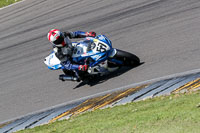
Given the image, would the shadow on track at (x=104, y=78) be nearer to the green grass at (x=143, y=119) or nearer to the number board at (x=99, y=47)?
the number board at (x=99, y=47)

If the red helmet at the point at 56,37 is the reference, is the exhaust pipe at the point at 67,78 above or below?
below

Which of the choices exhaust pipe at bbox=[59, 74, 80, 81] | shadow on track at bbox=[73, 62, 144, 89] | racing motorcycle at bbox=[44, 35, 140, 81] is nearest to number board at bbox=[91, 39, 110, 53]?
racing motorcycle at bbox=[44, 35, 140, 81]

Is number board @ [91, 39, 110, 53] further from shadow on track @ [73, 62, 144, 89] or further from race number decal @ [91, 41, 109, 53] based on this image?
shadow on track @ [73, 62, 144, 89]

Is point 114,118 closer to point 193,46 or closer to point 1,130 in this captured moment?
point 1,130

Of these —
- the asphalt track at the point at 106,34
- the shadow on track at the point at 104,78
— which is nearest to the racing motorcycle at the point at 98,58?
the shadow on track at the point at 104,78

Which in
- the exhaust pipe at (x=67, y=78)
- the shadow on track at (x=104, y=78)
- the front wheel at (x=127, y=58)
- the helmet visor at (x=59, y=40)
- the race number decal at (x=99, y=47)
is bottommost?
the shadow on track at (x=104, y=78)

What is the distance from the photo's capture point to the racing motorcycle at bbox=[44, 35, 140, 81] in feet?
34.7

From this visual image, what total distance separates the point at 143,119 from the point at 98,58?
415cm

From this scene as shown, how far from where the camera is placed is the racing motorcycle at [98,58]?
10.6m

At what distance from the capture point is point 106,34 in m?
14.2

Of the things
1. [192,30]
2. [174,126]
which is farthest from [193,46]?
[174,126]

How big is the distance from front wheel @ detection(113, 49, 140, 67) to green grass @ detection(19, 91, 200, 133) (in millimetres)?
2485

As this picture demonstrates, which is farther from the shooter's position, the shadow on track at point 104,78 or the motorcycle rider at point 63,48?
the shadow on track at point 104,78

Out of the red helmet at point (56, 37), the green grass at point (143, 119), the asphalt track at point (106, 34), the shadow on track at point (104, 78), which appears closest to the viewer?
the green grass at point (143, 119)
